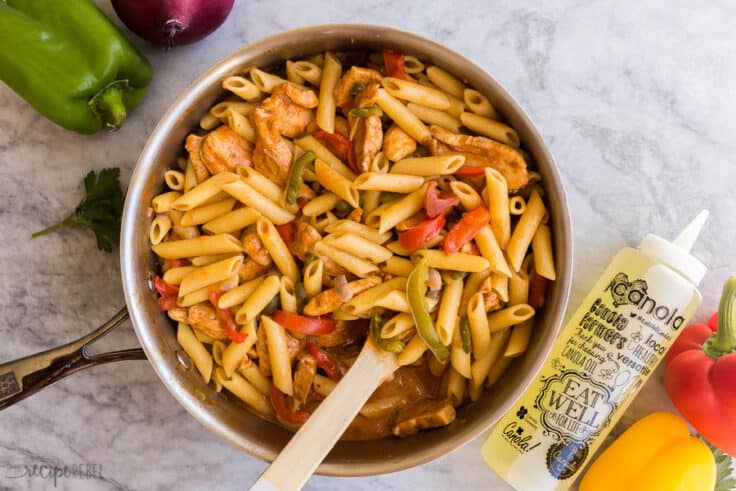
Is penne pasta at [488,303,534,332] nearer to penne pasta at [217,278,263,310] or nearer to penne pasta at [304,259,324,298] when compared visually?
penne pasta at [304,259,324,298]

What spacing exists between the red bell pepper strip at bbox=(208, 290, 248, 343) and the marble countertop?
14.4 inches

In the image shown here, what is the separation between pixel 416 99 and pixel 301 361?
767mm

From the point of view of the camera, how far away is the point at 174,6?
1.89 m

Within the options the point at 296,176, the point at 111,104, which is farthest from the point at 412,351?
the point at 111,104

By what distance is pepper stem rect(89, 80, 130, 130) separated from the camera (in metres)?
1.98

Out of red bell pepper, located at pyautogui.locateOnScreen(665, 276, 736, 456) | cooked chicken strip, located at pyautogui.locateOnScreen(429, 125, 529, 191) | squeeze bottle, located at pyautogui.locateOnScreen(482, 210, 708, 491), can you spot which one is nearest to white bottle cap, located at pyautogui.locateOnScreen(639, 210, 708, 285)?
A: squeeze bottle, located at pyautogui.locateOnScreen(482, 210, 708, 491)

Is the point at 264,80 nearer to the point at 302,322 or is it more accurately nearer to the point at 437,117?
the point at 437,117

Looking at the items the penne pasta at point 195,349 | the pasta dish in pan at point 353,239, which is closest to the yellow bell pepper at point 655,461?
the pasta dish in pan at point 353,239

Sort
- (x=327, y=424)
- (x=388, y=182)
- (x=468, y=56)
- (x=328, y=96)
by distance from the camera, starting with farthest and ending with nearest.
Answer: (x=468, y=56), (x=328, y=96), (x=388, y=182), (x=327, y=424)

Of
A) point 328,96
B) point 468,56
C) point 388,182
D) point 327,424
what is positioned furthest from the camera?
point 468,56

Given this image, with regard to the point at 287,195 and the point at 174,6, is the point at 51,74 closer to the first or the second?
the point at 174,6

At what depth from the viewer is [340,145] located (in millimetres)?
1944

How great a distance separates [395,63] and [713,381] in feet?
3.97

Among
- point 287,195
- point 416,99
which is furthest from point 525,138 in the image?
point 287,195
